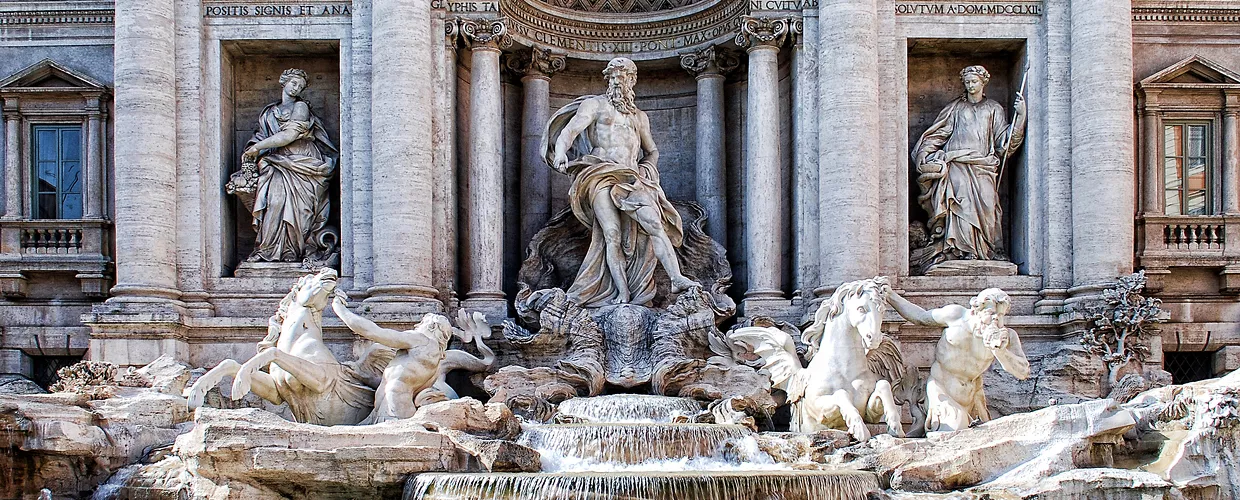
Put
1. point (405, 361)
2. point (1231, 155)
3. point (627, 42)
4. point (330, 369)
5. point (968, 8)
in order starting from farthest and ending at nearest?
point (627, 42), point (1231, 155), point (968, 8), point (330, 369), point (405, 361)

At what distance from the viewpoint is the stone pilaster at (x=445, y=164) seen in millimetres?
18766

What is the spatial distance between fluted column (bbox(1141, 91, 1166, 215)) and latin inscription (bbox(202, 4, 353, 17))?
1202cm

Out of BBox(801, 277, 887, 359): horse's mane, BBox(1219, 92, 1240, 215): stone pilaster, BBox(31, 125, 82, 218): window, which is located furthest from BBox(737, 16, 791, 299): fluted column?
BBox(31, 125, 82, 218): window

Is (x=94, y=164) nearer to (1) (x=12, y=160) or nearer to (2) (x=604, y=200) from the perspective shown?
(1) (x=12, y=160)

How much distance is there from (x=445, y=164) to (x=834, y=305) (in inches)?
255

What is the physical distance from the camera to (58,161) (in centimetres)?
2039

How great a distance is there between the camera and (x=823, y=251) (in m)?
18.5

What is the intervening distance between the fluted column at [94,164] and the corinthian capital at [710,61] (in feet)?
29.8

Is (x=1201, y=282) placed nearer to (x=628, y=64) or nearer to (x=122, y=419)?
(x=628, y=64)

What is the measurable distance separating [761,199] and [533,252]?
341cm

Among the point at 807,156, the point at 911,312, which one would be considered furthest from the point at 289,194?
the point at 911,312

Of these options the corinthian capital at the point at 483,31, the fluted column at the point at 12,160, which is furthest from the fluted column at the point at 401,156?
the fluted column at the point at 12,160

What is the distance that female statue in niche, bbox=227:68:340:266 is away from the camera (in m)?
19.0

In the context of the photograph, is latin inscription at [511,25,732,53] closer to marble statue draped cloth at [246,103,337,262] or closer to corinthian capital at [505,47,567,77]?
corinthian capital at [505,47,567,77]
